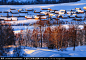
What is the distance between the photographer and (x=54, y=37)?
4402mm

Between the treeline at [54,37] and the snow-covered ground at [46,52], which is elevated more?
the treeline at [54,37]

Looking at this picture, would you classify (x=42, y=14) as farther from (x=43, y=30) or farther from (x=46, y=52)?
(x=46, y=52)

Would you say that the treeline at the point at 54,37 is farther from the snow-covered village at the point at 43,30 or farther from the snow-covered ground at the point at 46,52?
the snow-covered ground at the point at 46,52

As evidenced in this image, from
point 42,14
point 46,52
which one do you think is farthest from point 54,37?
point 42,14

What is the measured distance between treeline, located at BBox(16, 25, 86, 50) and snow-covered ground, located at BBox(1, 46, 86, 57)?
136mm

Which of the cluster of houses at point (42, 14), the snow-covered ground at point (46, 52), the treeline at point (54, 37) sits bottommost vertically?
the snow-covered ground at point (46, 52)

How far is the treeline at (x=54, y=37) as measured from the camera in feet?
14.2

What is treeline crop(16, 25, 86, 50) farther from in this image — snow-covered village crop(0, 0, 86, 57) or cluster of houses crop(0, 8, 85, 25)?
cluster of houses crop(0, 8, 85, 25)

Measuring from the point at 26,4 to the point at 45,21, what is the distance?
3.03 ft

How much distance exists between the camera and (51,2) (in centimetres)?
462

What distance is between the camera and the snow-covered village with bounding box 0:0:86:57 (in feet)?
14.1

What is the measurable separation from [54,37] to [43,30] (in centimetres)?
45

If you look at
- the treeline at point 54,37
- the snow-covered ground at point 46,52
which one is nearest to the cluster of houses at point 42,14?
the treeline at point 54,37

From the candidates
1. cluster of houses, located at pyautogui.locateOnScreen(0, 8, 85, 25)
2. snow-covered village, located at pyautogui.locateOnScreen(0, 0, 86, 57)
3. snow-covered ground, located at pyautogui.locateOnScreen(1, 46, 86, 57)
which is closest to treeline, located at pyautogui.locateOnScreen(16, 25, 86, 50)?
snow-covered village, located at pyautogui.locateOnScreen(0, 0, 86, 57)
